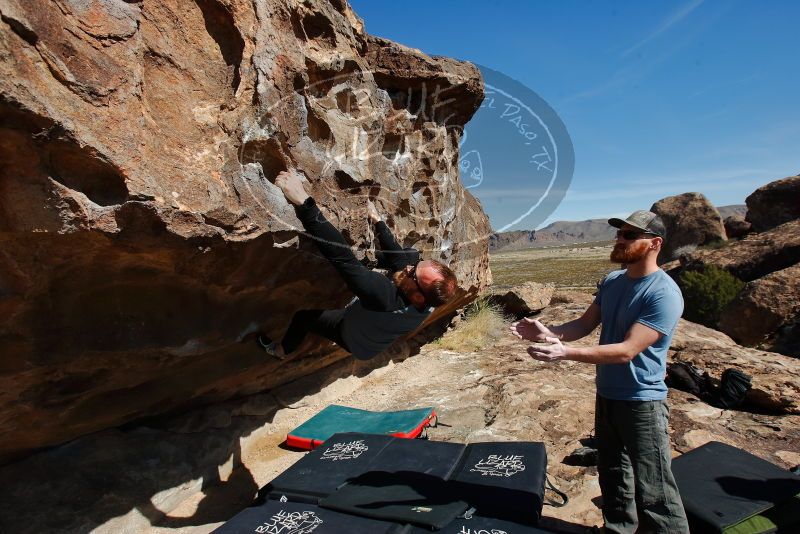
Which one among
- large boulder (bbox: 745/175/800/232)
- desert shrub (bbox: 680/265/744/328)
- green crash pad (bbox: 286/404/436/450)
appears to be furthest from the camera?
large boulder (bbox: 745/175/800/232)

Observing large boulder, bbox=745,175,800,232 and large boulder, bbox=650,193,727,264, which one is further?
large boulder, bbox=650,193,727,264

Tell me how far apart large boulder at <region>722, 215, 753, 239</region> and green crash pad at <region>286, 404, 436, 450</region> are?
23666 millimetres

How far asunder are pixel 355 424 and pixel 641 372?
3046 millimetres

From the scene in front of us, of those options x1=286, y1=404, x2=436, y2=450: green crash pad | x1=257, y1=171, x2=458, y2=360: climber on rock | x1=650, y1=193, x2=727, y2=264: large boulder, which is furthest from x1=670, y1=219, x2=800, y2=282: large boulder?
x1=257, y1=171, x2=458, y2=360: climber on rock

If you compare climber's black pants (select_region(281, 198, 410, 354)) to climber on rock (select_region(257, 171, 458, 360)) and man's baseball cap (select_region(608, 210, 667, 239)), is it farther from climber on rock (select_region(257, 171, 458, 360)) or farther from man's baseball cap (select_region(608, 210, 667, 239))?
man's baseball cap (select_region(608, 210, 667, 239))

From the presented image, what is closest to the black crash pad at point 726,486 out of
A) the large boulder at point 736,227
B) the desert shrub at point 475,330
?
the desert shrub at point 475,330

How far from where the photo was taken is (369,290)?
3111 millimetres

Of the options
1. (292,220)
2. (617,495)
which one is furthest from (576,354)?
(292,220)

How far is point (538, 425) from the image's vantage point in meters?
5.05

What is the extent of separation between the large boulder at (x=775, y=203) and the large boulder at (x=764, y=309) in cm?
1095

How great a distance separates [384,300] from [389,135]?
228 centimetres

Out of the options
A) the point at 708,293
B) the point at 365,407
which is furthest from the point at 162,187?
the point at 708,293

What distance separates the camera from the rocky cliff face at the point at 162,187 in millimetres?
2275

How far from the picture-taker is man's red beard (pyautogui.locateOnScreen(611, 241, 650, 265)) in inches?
106
